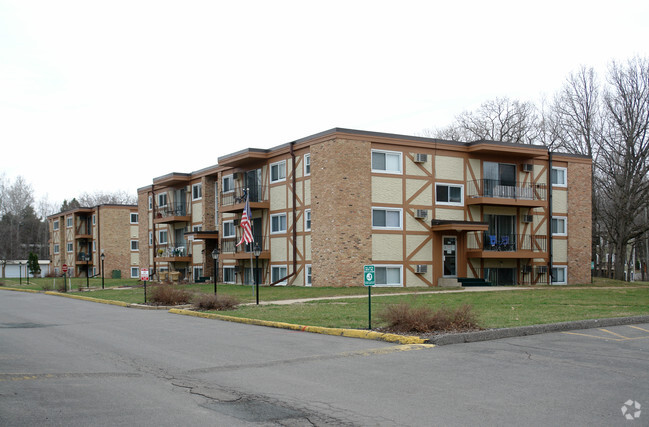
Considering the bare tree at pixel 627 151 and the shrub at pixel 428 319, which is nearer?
the shrub at pixel 428 319

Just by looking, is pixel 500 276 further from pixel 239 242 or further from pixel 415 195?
pixel 239 242

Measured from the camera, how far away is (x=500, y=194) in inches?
1475

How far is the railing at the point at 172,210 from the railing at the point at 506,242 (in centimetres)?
2472

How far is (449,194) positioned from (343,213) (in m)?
7.16

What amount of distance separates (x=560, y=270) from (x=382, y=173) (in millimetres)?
14408

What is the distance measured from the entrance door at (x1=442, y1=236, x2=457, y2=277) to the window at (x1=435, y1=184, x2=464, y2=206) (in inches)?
82.9

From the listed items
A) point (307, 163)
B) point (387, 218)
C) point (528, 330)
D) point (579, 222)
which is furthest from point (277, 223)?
point (528, 330)

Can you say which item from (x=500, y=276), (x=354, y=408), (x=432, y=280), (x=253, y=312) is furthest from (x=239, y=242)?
Result: (x=354, y=408)

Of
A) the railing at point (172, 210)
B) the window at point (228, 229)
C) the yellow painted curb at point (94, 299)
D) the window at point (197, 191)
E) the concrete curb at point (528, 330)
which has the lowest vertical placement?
the yellow painted curb at point (94, 299)

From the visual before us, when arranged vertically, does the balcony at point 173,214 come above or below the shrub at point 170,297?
above

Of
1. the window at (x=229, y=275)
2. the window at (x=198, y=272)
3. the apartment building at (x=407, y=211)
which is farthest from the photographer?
the window at (x=198, y=272)

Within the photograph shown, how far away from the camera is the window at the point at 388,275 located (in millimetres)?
34594

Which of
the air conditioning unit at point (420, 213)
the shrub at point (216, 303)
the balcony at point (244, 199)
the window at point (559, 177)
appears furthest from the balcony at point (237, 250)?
the window at point (559, 177)

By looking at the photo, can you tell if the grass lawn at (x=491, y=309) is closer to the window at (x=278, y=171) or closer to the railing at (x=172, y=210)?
the window at (x=278, y=171)
